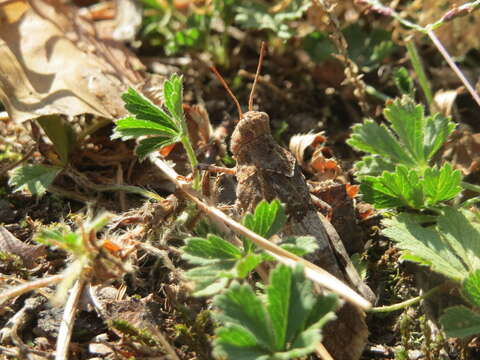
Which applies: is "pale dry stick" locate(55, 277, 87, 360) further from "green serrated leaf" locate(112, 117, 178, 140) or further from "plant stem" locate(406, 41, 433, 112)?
"plant stem" locate(406, 41, 433, 112)

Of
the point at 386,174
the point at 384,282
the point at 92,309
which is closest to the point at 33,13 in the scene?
the point at 92,309

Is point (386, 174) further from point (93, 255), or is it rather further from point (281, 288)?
point (93, 255)

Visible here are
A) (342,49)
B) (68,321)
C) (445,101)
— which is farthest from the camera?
(445,101)

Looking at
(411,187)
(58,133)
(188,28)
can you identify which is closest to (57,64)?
(58,133)

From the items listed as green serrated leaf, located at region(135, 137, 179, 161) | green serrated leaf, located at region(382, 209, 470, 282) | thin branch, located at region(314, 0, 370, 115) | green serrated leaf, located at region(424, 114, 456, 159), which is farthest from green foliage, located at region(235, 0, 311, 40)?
green serrated leaf, located at region(382, 209, 470, 282)

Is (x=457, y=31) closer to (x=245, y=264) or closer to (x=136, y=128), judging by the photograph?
(x=136, y=128)

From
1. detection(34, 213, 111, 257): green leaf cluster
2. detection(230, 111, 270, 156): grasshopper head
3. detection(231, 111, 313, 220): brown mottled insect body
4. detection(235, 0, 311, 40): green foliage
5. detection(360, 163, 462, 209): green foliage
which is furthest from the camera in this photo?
detection(235, 0, 311, 40): green foliage
